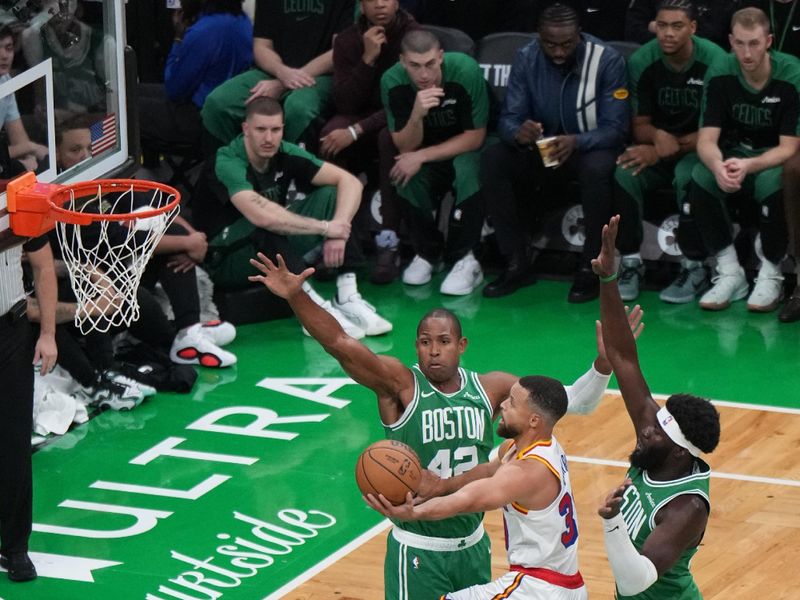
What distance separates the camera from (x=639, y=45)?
39.7 ft

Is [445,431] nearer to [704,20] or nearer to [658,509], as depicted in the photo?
[658,509]

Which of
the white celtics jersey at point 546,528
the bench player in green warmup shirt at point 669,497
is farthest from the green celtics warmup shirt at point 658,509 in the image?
the white celtics jersey at point 546,528

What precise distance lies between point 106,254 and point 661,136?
4.78 m

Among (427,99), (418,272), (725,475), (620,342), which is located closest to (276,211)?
(427,99)

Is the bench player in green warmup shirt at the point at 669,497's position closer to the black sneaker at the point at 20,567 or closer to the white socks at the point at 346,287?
the black sneaker at the point at 20,567

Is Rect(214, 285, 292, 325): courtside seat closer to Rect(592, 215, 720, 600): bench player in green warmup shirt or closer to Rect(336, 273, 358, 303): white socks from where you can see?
Rect(336, 273, 358, 303): white socks

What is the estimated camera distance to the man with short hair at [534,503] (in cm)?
574

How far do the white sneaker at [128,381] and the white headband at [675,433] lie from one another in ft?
15.9

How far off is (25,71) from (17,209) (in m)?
0.87

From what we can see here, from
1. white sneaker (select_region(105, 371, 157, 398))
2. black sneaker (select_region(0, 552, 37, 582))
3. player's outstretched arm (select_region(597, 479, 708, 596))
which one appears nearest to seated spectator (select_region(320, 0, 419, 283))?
white sneaker (select_region(105, 371, 157, 398))

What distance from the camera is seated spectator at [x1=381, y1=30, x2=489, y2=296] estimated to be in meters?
11.6

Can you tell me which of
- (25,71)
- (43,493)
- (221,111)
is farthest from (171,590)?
(221,111)

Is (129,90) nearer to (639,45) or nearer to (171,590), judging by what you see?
(171,590)

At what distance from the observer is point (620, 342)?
21.5ft
